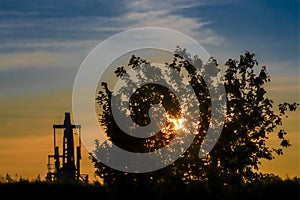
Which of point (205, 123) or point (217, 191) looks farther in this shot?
point (205, 123)

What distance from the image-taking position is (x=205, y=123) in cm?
5903

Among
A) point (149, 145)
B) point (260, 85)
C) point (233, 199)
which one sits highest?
point (260, 85)

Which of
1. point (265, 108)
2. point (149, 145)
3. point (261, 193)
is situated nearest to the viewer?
point (261, 193)

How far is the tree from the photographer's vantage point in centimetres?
5662

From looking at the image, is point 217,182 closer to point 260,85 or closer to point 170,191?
point 170,191

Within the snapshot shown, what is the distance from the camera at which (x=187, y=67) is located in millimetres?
A: 61000

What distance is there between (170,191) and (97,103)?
18.8 meters

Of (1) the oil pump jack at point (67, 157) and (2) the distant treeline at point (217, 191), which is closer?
(2) the distant treeline at point (217, 191)

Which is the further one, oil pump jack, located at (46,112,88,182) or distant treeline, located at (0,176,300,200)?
oil pump jack, located at (46,112,88,182)

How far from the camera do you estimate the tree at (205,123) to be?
56625 millimetres

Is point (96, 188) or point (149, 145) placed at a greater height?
point (149, 145)

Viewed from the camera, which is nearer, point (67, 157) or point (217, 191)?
point (217, 191)

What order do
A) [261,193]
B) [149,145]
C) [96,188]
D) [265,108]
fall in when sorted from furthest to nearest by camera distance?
[265,108] → [149,145] → [96,188] → [261,193]

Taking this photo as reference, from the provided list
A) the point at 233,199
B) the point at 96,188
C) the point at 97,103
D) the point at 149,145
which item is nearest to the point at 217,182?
the point at 233,199
